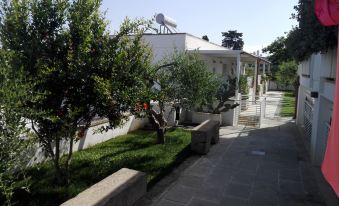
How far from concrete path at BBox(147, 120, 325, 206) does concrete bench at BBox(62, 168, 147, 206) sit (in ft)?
2.20

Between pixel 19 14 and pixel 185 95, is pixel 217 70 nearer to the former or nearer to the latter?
pixel 185 95

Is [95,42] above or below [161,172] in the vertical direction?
above

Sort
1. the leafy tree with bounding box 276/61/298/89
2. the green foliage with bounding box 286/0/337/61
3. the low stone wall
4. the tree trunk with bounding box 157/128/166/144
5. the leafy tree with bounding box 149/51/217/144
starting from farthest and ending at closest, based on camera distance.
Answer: the leafy tree with bounding box 276/61/298/89
the leafy tree with bounding box 149/51/217/144
the tree trunk with bounding box 157/128/166/144
the low stone wall
the green foliage with bounding box 286/0/337/61

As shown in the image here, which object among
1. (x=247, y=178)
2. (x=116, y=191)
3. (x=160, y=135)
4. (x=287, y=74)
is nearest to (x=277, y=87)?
(x=287, y=74)

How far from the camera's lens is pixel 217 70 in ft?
66.5

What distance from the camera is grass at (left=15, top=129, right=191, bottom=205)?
5906mm

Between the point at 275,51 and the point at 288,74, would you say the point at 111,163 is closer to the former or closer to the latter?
the point at 288,74

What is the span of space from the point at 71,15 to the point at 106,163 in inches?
159

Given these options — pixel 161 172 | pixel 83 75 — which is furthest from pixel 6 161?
pixel 161 172

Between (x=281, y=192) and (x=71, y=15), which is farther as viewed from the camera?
(x=281, y=192)

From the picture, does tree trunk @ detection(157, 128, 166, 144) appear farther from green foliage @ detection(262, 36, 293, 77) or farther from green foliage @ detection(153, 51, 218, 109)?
green foliage @ detection(262, 36, 293, 77)

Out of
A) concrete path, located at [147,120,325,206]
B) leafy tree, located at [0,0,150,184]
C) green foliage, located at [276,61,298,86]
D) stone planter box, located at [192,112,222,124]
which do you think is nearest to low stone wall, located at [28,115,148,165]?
leafy tree, located at [0,0,150,184]

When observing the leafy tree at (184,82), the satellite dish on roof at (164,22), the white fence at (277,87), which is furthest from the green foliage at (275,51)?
the leafy tree at (184,82)

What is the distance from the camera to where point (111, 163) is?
7.89m
